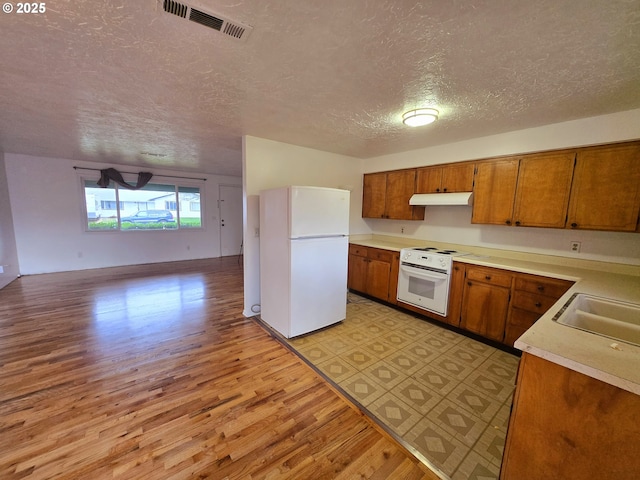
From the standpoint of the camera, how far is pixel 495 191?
2824 millimetres

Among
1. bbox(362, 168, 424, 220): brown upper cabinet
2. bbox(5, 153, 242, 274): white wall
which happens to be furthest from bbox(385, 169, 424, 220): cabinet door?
bbox(5, 153, 242, 274): white wall

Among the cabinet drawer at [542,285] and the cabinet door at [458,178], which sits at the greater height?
the cabinet door at [458,178]

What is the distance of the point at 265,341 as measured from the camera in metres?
2.69

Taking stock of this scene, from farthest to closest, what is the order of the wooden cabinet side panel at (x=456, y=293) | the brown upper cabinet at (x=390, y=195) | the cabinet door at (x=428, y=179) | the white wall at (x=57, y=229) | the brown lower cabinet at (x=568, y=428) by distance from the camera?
the white wall at (x=57, y=229) < the brown upper cabinet at (x=390, y=195) < the cabinet door at (x=428, y=179) < the wooden cabinet side panel at (x=456, y=293) < the brown lower cabinet at (x=568, y=428)

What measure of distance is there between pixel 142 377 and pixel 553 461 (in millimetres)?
2664

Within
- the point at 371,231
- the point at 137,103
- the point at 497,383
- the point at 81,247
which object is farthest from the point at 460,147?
the point at 81,247

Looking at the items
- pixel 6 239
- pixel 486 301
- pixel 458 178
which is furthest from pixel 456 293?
pixel 6 239

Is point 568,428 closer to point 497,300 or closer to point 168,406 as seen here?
point 497,300

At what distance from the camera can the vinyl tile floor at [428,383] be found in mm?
1516

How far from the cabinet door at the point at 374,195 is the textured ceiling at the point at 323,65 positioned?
130cm

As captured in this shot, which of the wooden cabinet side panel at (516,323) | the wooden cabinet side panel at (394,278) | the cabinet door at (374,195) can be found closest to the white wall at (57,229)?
the cabinet door at (374,195)

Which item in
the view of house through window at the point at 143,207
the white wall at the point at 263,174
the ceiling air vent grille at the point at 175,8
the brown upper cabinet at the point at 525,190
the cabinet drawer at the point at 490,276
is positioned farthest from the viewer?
the view of house through window at the point at 143,207

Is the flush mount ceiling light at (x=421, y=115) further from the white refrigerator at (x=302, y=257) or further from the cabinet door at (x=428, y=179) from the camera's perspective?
the cabinet door at (x=428, y=179)

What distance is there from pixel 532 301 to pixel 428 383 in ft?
4.27
